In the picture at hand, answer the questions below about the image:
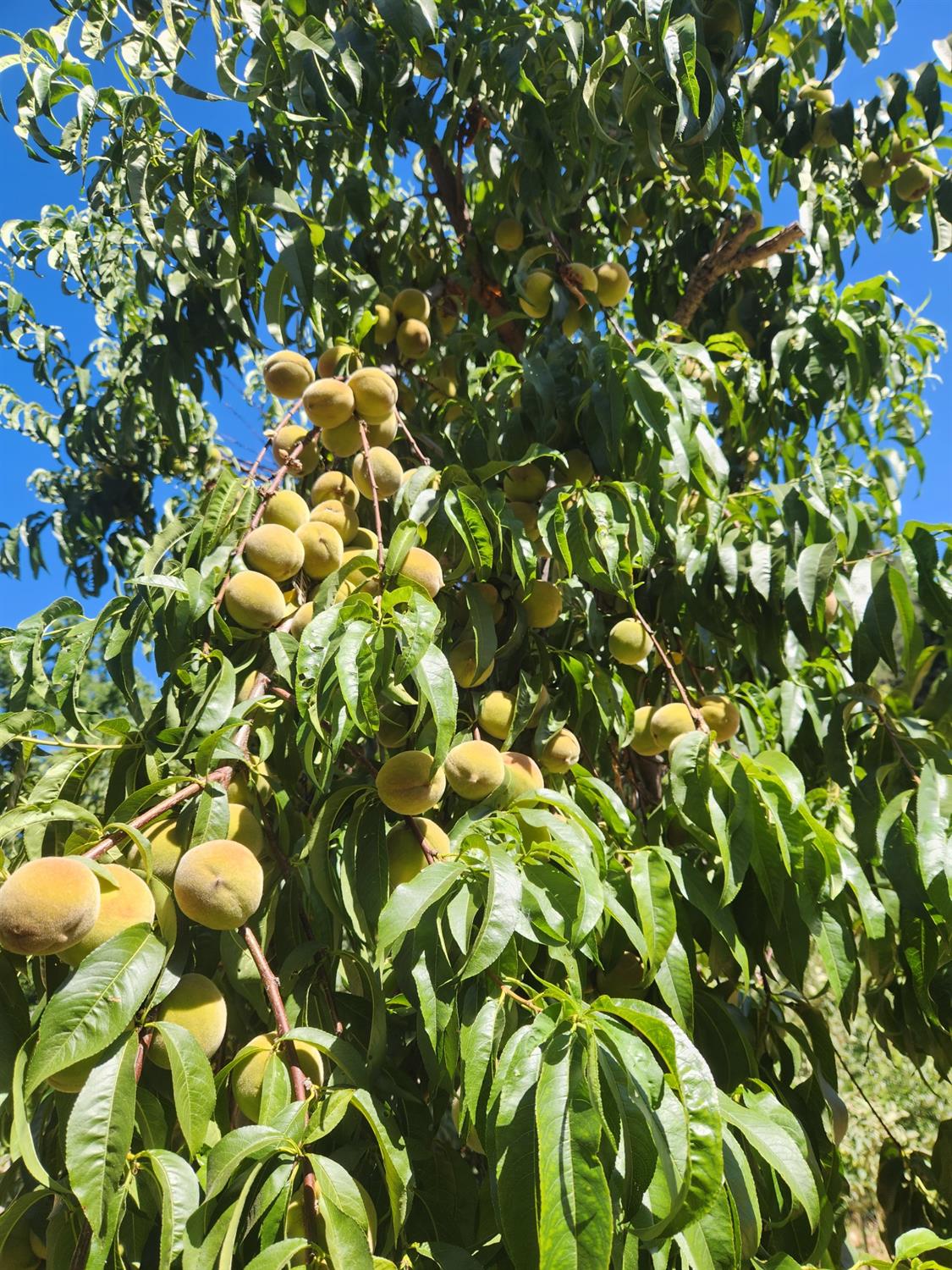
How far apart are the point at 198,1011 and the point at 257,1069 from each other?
0.09m

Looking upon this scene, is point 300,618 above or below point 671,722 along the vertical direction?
above

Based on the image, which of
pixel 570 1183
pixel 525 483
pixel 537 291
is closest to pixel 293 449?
pixel 525 483

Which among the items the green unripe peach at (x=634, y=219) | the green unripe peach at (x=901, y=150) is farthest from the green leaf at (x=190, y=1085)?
the green unripe peach at (x=901, y=150)

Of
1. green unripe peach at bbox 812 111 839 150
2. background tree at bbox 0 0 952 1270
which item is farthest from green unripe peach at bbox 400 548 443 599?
green unripe peach at bbox 812 111 839 150

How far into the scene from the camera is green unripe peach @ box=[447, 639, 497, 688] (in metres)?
1.40

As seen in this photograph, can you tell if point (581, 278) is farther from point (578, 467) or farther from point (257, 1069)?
point (257, 1069)

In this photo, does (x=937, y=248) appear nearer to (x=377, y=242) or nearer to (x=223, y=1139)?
(x=377, y=242)

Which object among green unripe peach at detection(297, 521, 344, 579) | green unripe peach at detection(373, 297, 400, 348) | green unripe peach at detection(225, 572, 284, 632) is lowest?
green unripe peach at detection(225, 572, 284, 632)

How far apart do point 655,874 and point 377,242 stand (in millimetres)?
1856

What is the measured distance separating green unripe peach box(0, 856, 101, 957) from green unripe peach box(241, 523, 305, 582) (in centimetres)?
57

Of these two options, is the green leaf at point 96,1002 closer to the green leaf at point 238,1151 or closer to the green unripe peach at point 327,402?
the green leaf at point 238,1151

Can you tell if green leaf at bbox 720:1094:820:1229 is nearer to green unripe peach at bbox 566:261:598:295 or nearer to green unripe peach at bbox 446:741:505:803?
green unripe peach at bbox 446:741:505:803

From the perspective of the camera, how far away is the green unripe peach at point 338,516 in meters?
1.51

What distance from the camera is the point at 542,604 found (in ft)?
5.00
